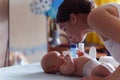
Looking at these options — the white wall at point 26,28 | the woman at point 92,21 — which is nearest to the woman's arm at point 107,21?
the woman at point 92,21

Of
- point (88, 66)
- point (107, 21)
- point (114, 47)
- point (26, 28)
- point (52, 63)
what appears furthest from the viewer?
point (26, 28)

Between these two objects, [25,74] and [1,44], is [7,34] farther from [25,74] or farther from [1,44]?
[25,74]

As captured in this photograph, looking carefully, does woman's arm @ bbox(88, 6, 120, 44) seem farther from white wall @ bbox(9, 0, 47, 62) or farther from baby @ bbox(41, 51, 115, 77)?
white wall @ bbox(9, 0, 47, 62)

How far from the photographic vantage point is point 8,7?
7.40 feet

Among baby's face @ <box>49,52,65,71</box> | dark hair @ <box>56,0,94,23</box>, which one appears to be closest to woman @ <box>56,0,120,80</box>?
dark hair @ <box>56,0,94,23</box>

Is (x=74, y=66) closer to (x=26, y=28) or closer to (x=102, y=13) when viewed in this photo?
(x=102, y=13)

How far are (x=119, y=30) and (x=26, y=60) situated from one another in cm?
169

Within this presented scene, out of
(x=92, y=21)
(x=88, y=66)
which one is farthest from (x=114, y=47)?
(x=88, y=66)

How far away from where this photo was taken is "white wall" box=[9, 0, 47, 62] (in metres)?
2.29

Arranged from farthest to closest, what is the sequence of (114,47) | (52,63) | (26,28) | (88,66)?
(26,28)
(52,63)
(88,66)
(114,47)

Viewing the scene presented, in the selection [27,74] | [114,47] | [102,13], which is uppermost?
[102,13]

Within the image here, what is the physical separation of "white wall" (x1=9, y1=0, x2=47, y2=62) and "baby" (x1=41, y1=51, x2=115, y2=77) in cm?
104

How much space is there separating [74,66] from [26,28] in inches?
49.0

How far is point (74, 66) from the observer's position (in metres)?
1.24
